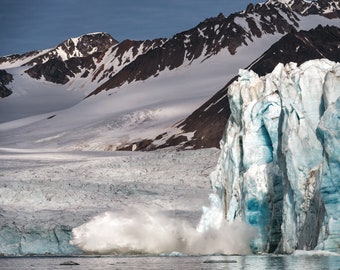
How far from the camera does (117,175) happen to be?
78.8m

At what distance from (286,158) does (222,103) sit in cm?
12726

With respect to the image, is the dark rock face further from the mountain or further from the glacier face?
the glacier face

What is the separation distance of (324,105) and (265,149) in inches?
317

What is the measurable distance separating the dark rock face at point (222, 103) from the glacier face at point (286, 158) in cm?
8934

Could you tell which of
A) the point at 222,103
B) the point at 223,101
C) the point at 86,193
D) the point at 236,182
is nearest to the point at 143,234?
the point at 236,182

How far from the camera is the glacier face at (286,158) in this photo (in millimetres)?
39219

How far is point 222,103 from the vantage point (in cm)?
17100

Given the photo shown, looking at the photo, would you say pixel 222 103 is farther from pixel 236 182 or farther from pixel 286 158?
pixel 286 158

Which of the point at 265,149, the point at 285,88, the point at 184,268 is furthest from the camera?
the point at 265,149

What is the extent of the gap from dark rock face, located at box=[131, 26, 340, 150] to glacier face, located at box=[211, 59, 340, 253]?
89.3m

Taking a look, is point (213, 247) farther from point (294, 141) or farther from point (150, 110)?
point (150, 110)

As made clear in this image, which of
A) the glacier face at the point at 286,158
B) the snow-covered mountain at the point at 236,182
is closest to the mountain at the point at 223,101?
the snow-covered mountain at the point at 236,182

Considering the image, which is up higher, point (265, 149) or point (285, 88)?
point (285, 88)

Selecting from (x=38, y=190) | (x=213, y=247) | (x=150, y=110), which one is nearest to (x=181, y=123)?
(x=150, y=110)
